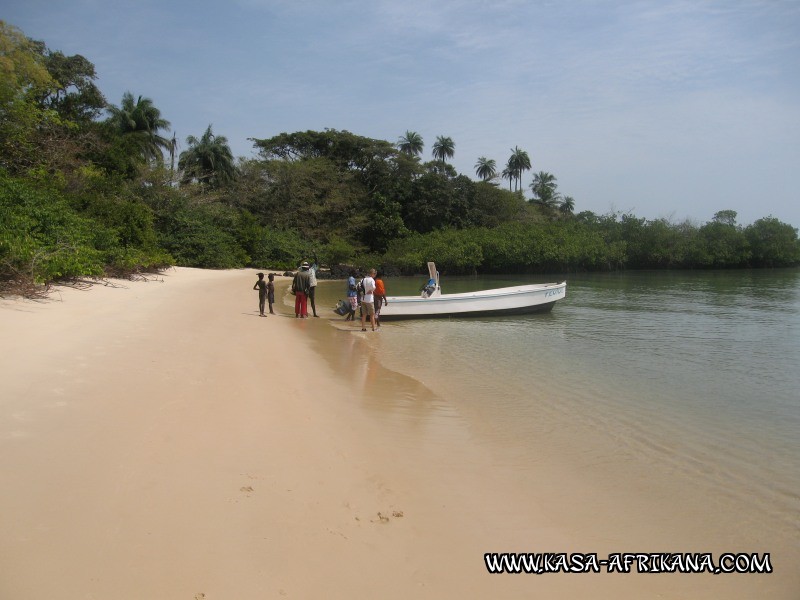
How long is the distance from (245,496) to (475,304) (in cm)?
1466

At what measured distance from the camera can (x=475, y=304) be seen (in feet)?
59.9

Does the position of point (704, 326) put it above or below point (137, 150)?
below

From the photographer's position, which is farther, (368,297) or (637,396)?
(368,297)

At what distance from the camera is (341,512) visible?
13.4 feet

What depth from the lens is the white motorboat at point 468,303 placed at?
17.4m

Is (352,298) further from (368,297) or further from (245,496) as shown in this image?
(245,496)

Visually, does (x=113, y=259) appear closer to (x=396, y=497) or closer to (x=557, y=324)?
(x=557, y=324)

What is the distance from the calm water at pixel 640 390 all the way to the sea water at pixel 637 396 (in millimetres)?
24

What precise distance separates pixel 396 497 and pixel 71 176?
978 inches

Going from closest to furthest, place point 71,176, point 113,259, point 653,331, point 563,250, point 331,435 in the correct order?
point 331,435 → point 653,331 → point 113,259 → point 71,176 → point 563,250

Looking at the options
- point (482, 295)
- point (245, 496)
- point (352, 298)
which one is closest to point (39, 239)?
point (352, 298)

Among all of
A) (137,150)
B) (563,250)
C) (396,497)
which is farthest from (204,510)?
(563,250)

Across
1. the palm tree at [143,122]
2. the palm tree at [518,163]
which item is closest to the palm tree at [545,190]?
the palm tree at [518,163]

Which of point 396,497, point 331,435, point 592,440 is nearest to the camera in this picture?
A: point 396,497
